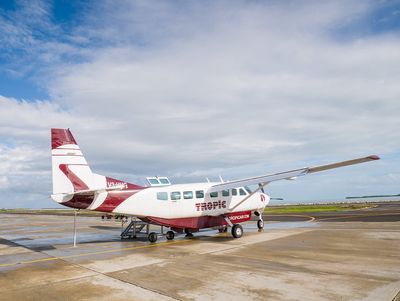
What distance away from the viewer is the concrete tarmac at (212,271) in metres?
8.26

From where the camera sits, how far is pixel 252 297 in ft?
25.7

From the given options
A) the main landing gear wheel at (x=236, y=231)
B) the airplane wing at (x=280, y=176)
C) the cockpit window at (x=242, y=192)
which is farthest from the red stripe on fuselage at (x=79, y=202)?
the cockpit window at (x=242, y=192)

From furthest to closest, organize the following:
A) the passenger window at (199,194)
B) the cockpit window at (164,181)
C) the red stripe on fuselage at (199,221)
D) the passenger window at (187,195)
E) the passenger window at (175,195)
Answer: the cockpit window at (164,181) → the passenger window at (199,194) → the passenger window at (187,195) → the passenger window at (175,195) → the red stripe on fuselage at (199,221)

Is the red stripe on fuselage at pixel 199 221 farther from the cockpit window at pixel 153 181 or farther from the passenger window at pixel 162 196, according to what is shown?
the cockpit window at pixel 153 181

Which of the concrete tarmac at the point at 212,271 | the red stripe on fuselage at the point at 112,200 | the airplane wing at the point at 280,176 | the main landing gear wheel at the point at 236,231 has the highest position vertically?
the airplane wing at the point at 280,176

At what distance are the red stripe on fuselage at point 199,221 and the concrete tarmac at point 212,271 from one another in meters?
1.64

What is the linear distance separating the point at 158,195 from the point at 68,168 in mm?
4834

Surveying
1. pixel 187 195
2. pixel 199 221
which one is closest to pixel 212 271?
pixel 187 195

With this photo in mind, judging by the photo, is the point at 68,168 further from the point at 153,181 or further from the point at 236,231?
the point at 236,231

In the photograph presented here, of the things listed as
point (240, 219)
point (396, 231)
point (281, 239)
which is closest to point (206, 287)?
point (281, 239)

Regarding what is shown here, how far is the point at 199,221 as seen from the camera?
64.4ft

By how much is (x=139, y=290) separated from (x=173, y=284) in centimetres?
96

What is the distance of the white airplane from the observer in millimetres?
16641

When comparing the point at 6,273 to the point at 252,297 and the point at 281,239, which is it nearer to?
the point at 252,297
